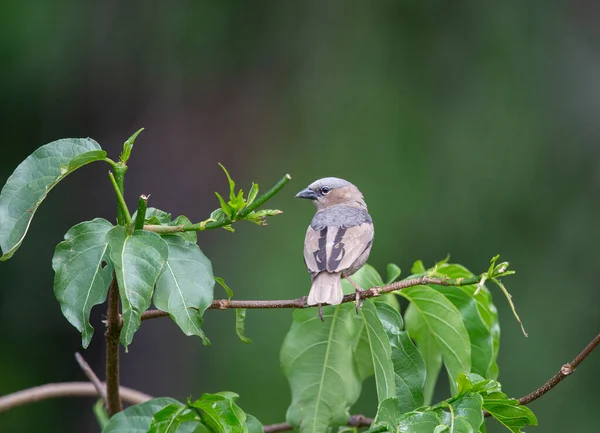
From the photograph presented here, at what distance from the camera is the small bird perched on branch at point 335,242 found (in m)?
2.41

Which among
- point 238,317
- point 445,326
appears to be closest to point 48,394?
point 238,317

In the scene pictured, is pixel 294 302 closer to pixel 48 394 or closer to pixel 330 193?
pixel 48 394

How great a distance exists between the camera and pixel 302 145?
8234mm

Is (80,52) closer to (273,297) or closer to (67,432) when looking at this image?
(273,297)

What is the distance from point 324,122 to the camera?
27.3 ft

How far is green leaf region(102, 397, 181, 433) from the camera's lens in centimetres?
215

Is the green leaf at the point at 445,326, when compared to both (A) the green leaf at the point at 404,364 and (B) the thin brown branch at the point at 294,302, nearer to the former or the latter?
(A) the green leaf at the point at 404,364

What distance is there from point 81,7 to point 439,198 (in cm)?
390

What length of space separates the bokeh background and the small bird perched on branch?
3554 millimetres

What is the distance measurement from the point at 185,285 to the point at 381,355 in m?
0.53

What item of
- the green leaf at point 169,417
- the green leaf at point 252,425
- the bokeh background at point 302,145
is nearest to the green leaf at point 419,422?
the green leaf at point 252,425

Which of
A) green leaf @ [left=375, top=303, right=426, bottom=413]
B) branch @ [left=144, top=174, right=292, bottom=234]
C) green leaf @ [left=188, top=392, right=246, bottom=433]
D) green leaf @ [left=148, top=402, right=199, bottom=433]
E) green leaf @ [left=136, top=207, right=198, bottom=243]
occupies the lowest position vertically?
green leaf @ [left=148, top=402, right=199, bottom=433]

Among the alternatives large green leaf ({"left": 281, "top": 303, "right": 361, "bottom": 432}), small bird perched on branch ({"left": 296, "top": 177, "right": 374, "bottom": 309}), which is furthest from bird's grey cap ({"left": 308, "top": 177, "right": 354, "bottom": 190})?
large green leaf ({"left": 281, "top": 303, "right": 361, "bottom": 432})

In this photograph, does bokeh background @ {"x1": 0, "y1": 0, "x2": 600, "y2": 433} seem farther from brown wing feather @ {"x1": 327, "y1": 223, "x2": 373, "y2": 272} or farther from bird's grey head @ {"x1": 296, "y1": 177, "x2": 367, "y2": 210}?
brown wing feather @ {"x1": 327, "y1": 223, "x2": 373, "y2": 272}
